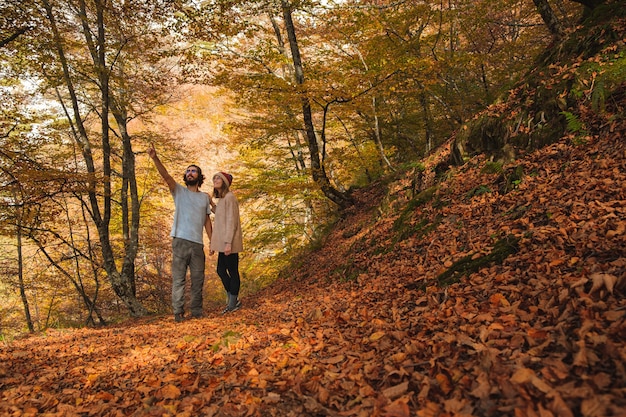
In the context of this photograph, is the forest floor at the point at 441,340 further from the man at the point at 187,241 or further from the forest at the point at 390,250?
the man at the point at 187,241

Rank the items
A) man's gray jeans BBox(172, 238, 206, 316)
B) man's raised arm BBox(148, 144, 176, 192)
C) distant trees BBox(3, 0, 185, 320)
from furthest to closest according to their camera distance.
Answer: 1. distant trees BBox(3, 0, 185, 320)
2. man's gray jeans BBox(172, 238, 206, 316)
3. man's raised arm BBox(148, 144, 176, 192)

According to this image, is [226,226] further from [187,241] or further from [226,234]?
[187,241]

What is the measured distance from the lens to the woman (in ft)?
17.8

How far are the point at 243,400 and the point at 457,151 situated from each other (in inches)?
216

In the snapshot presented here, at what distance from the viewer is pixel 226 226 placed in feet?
17.9

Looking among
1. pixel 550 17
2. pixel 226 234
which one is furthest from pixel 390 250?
pixel 550 17

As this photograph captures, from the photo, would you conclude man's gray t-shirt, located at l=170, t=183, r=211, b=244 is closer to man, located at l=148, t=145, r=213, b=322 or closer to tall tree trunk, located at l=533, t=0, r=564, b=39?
man, located at l=148, t=145, r=213, b=322

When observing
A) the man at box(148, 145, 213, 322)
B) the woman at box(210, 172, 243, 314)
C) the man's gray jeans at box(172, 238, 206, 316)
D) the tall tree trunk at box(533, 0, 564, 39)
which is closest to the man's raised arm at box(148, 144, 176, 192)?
the man at box(148, 145, 213, 322)

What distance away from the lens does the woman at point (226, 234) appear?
5.42m

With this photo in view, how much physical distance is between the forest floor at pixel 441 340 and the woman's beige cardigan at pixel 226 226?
1.21 metres

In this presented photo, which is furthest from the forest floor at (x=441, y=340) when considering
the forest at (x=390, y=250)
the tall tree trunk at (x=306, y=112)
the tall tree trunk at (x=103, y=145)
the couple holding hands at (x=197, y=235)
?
the tall tree trunk at (x=306, y=112)

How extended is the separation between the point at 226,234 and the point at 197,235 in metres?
0.43

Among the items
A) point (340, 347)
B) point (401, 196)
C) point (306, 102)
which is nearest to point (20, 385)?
point (340, 347)

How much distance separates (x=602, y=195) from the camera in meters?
3.11
